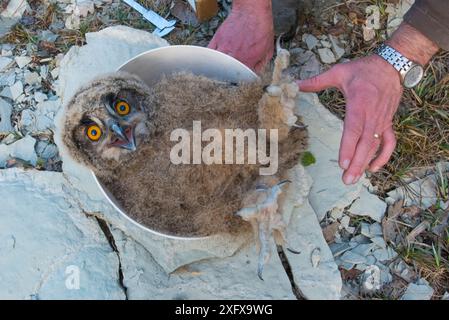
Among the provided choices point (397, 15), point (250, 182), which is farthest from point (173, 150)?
point (397, 15)

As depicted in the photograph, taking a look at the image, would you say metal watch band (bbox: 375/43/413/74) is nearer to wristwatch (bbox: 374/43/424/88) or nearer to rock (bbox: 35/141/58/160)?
wristwatch (bbox: 374/43/424/88)

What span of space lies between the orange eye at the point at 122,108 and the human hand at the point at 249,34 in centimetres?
86

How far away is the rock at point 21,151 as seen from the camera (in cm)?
296

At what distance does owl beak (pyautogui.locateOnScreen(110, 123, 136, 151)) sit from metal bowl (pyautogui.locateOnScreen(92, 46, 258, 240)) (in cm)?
24

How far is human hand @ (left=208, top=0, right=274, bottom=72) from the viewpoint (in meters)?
2.98

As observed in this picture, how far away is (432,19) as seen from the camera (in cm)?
225

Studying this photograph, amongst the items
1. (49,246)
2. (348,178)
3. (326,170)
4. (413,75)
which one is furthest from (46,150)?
(413,75)

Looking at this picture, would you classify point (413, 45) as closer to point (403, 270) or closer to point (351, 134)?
point (351, 134)

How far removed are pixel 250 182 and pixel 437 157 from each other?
1262 mm

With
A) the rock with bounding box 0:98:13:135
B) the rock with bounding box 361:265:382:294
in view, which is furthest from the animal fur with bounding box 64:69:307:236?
the rock with bounding box 0:98:13:135

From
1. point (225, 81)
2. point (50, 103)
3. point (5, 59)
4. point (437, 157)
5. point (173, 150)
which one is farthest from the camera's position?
point (5, 59)

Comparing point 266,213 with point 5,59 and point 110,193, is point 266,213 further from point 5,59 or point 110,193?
point 5,59

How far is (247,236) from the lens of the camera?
95.2 inches

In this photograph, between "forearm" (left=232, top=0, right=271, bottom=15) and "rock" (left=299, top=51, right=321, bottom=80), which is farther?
"rock" (left=299, top=51, right=321, bottom=80)
